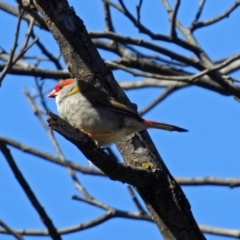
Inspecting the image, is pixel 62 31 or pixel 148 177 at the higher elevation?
pixel 62 31

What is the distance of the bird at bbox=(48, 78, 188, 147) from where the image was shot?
141 inches

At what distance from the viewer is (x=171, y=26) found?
13.9 ft

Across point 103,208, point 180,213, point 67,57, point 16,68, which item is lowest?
point 180,213

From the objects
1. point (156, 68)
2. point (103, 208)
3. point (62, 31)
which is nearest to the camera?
point (62, 31)

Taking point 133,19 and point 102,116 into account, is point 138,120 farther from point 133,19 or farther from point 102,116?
point 133,19

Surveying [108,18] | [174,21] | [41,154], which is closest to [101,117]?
[41,154]

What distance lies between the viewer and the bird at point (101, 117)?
3.58 meters

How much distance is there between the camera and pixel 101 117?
369 cm

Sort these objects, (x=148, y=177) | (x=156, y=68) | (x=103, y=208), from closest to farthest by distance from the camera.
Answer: (x=148, y=177) < (x=103, y=208) < (x=156, y=68)

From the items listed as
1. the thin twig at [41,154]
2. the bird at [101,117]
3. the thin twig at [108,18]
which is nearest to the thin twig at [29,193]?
the bird at [101,117]

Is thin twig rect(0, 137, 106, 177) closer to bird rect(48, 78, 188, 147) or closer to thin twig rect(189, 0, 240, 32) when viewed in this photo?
bird rect(48, 78, 188, 147)

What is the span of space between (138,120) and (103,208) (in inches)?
33.8

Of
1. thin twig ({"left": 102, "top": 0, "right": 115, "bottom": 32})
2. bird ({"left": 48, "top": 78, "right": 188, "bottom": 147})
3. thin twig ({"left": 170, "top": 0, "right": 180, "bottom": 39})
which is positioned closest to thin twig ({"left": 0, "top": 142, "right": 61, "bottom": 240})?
bird ({"left": 48, "top": 78, "right": 188, "bottom": 147})

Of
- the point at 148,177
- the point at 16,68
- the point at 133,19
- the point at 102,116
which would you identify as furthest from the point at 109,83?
the point at 16,68
